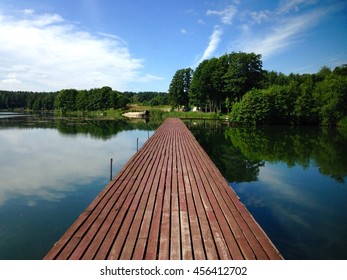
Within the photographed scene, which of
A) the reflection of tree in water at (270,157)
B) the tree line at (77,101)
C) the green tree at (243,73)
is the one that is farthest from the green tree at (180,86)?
the reflection of tree in water at (270,157)

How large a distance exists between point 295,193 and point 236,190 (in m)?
2.50

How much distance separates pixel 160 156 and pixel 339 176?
31.9ft

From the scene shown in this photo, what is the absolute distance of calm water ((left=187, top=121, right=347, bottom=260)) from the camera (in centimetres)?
658

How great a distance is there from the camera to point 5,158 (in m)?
15.9

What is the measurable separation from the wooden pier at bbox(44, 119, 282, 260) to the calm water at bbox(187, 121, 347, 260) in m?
2.16

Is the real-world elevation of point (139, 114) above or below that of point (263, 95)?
below

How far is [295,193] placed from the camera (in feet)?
34.1

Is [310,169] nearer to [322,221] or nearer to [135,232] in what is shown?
[322,221]

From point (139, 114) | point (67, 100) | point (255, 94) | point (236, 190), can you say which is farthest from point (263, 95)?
point (67, 100)

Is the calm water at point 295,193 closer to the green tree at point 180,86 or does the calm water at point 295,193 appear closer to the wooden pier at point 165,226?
the wooden pier at point 165,226

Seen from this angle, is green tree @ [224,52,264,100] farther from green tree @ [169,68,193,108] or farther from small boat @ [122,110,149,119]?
small boat @ [122,110,149,119]

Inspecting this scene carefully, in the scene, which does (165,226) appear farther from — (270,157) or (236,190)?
(270,157)

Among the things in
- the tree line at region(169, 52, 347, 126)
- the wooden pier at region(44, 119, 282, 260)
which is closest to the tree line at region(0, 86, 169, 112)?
the tree line at region(169, 52, 347, 126)

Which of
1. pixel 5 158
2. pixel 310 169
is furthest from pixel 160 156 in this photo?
pixel 5 158
